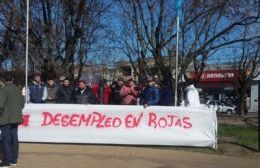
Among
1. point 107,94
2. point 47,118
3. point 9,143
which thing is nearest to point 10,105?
point 9,143

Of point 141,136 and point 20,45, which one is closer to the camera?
point 141,136

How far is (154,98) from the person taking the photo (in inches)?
598

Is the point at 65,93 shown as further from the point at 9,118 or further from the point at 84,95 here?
the point at 9,118

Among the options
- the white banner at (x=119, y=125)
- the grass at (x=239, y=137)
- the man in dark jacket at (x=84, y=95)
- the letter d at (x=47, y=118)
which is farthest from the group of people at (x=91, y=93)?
the grass at (x=239, y=137)

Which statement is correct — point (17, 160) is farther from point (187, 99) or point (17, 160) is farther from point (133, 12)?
point (133, 12)

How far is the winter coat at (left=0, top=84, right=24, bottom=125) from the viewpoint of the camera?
432 inches

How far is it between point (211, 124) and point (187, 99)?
1259 millimetres

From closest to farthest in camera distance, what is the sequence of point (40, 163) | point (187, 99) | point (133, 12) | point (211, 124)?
point (40, 163) < point (211, 124) < point (187, 99) < point (133, 12)

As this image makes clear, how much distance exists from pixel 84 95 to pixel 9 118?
4032mm

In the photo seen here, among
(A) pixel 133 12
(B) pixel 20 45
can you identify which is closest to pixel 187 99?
(A) pixel 133 12

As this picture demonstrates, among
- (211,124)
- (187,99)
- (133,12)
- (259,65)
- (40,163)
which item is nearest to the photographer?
(40,163)

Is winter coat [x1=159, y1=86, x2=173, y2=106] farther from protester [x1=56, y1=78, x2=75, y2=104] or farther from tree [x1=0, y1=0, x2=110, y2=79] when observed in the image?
tree [x1=0, y1=0, x2=110, y2=79]

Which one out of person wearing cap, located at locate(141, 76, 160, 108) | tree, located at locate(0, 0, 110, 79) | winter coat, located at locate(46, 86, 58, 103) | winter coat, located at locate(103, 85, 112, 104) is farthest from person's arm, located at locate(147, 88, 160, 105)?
tree, located at locate(0, 0, 110, 79)

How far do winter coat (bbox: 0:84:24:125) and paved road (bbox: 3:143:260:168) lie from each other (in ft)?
3.04
